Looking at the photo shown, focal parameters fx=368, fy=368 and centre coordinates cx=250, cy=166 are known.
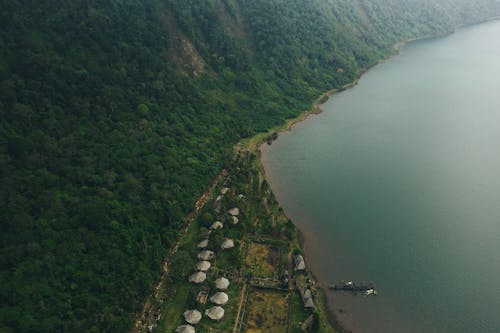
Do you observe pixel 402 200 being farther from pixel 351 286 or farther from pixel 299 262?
pixel 299 262

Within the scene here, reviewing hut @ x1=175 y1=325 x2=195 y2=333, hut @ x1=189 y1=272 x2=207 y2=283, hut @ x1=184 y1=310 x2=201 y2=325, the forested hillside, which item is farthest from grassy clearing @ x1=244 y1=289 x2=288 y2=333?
the forested hillside

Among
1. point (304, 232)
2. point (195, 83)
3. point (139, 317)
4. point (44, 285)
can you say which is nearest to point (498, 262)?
point (304, 232)

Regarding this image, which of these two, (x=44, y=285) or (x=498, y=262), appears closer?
(x=44, y=285)

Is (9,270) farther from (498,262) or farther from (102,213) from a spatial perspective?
(498,262)

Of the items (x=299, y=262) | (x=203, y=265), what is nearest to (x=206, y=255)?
(x=203, y=265)

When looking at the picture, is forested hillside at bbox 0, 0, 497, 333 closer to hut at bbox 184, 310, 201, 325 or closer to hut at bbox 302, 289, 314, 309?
hut at bbox 184, 310, 201, 325
